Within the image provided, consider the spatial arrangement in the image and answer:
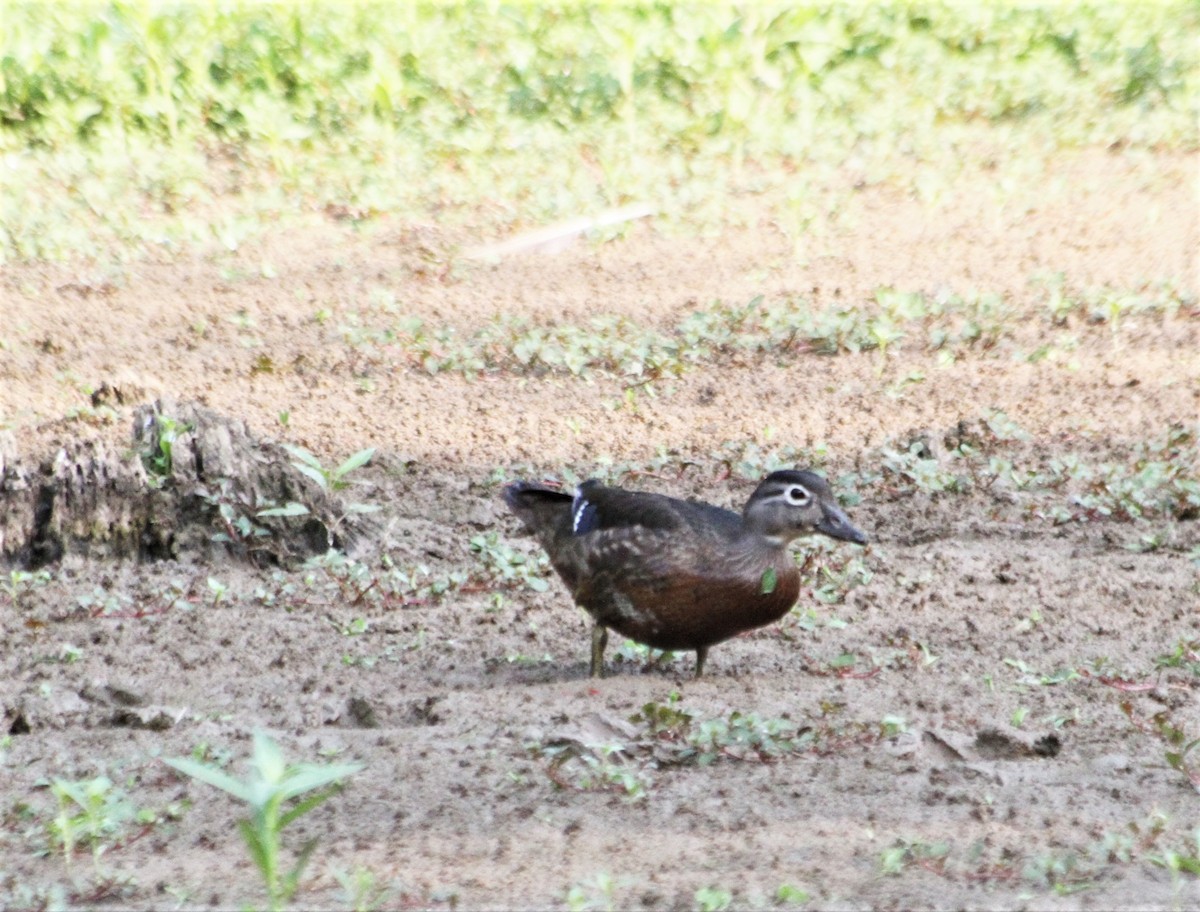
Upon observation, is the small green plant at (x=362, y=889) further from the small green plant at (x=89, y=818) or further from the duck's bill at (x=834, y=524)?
the duck's bill at (x=834, y=524)

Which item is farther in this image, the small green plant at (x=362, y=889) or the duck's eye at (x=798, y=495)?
the duck's eye at (x=798, y=495)

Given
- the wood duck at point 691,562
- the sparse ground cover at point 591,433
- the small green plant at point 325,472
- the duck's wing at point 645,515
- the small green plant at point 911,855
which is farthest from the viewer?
the small green plant at point 325,472

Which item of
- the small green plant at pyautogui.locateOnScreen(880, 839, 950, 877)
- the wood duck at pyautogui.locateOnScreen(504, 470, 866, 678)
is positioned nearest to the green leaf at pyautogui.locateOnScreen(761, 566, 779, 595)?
the wood duck at pyautogui.locateOnScreen(504, 470, 866, 678)

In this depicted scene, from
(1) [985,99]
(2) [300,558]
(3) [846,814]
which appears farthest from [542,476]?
(1) [985,99]

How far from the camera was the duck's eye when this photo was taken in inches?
217

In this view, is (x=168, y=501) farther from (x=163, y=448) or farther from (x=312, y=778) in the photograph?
(x=312, y=778)

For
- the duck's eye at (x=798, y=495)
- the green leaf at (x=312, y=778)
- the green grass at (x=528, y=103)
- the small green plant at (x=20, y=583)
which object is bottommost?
the small green plant at (x=20, y=583)

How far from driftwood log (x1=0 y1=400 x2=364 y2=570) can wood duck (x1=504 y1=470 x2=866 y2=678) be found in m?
1.42

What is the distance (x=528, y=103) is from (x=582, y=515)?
9.19m

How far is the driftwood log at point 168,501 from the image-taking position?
21.5ft

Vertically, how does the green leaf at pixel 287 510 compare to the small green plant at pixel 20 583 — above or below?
above

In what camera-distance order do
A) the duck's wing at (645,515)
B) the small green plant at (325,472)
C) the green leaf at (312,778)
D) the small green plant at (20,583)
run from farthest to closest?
the small green plant at (325,472) → the small green plant at (20,583) → the duck's wing at (645,515) → the green leaf at (312,778)

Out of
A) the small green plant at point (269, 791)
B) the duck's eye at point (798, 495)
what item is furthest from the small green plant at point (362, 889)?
the duck's eye at point (798, 495)

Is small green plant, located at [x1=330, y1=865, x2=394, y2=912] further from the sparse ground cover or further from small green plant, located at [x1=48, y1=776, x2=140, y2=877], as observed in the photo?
small green plant, located at [x1=48, y1=776, x2=140, y2=877]
